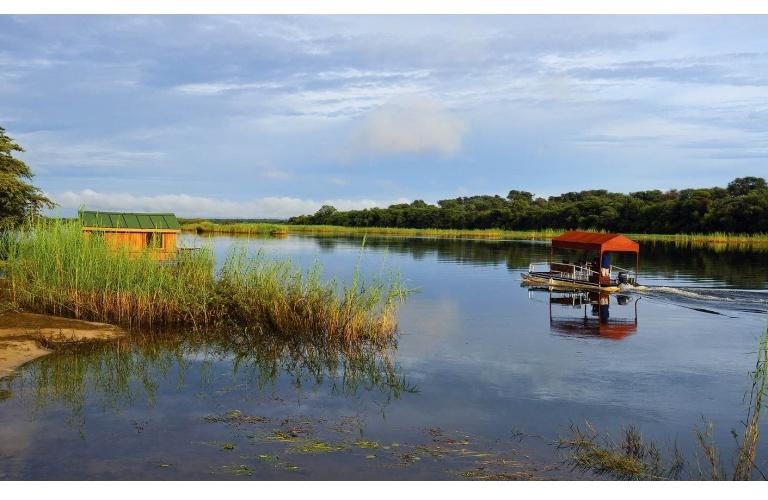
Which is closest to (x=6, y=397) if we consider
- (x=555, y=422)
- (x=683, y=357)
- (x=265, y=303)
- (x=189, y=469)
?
(x=189, y=469)

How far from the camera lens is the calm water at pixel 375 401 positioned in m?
9.35

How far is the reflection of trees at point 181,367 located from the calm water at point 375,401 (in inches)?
2.5

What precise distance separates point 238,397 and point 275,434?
2478 mm

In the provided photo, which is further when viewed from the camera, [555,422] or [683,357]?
[683,357]

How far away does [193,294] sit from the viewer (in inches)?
744

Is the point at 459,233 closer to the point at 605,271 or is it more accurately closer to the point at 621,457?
the point at 605,271

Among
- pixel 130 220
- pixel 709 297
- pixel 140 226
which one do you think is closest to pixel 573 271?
pixel 709 297

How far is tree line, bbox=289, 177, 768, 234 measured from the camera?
82875mm

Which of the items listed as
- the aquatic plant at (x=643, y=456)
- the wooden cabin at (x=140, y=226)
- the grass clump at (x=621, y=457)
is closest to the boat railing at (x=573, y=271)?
the wooden cabin at (x=140, y=226)

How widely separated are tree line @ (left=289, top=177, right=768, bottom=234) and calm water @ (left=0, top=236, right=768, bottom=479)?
67.9 m

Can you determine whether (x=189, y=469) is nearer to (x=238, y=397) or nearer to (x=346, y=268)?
(x=238, y=397)

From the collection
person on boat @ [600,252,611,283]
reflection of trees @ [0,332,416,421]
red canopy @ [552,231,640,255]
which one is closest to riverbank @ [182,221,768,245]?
red canopy @ [552,231,640,255]

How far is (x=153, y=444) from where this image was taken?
9.91 m

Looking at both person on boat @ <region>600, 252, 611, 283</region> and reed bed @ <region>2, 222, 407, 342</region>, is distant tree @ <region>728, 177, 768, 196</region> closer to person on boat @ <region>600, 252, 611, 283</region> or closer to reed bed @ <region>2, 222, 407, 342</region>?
Result: person on boat @ <region>600, 252, 611, 283</region>
